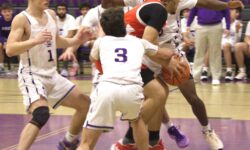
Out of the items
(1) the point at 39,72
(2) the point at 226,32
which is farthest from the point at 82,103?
(2) the point at 226,32

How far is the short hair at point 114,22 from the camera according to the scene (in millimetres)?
5262

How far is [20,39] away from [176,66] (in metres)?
1.42

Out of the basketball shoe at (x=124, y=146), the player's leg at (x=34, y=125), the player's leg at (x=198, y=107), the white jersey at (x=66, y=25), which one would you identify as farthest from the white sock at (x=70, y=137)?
the white jersey at (x=66, y=25)

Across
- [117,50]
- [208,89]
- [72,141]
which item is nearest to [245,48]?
[208,89]

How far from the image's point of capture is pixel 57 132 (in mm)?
7555

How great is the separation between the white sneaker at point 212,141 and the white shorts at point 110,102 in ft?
5.15

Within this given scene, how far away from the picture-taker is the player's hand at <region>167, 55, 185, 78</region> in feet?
18.8

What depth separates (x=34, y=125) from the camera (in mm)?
5664

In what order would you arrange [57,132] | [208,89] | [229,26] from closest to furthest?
1. [57,132]
2. [208,89]
3. [229,26]

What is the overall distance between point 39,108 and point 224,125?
10.0 ft

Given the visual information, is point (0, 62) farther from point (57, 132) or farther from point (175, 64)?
point (175, 64)

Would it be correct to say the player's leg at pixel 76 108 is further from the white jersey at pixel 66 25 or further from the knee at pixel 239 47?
the white jersey at pixel 66 25

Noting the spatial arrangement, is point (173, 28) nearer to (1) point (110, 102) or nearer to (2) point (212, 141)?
(2) point (212, 141)

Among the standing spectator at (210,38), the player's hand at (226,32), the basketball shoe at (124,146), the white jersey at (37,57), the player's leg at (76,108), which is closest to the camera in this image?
the white jersey at (37,57)
